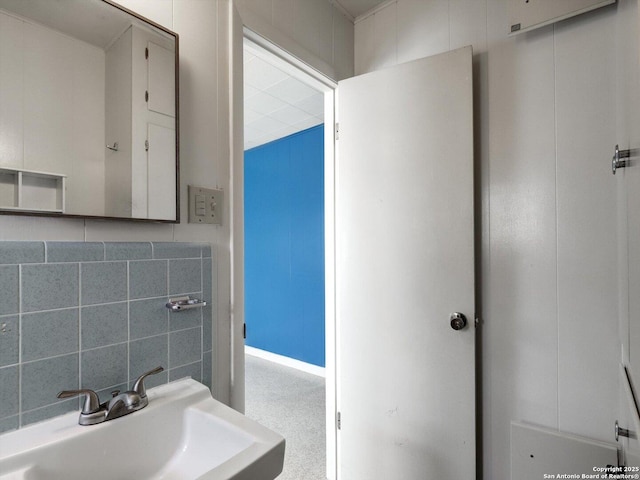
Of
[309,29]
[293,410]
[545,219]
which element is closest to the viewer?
[545,219]

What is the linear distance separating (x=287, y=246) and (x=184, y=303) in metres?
2.48

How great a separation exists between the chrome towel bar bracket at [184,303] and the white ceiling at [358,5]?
1.62 m

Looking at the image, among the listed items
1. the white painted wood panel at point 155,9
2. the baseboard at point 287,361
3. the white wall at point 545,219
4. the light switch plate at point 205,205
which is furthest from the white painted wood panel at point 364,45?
the baseboard at point 287,361

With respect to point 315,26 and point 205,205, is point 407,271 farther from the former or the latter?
point 315,26

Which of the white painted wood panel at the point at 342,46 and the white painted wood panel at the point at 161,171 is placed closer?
the white painted wood panel at the point at 161,171

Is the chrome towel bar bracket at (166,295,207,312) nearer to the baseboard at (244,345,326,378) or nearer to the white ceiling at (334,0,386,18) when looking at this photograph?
the white ceiling at (334,0,386,18)

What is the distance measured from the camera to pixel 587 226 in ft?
3.97

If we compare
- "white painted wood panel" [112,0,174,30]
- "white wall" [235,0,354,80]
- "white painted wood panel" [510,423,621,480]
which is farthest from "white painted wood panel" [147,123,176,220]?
"white painted wood panel" [510,423,621,480]

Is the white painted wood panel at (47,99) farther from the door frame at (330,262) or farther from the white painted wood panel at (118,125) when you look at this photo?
the door frame at (330,262)

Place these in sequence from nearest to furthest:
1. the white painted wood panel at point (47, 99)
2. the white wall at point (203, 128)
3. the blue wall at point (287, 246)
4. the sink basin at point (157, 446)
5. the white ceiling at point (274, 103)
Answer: the sink basin at point (157, 446) → the white painted wood panel at point (47, 99) → the white wall at point (203, 128) → the white ceiling at point (274, 103) → the blue wall at point (287, 246)

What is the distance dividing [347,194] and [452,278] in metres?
0.63

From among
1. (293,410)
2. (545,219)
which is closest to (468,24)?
(545,219)

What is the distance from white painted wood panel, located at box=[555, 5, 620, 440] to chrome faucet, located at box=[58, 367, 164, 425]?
1.44 meters

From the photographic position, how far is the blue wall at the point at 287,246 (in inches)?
128
